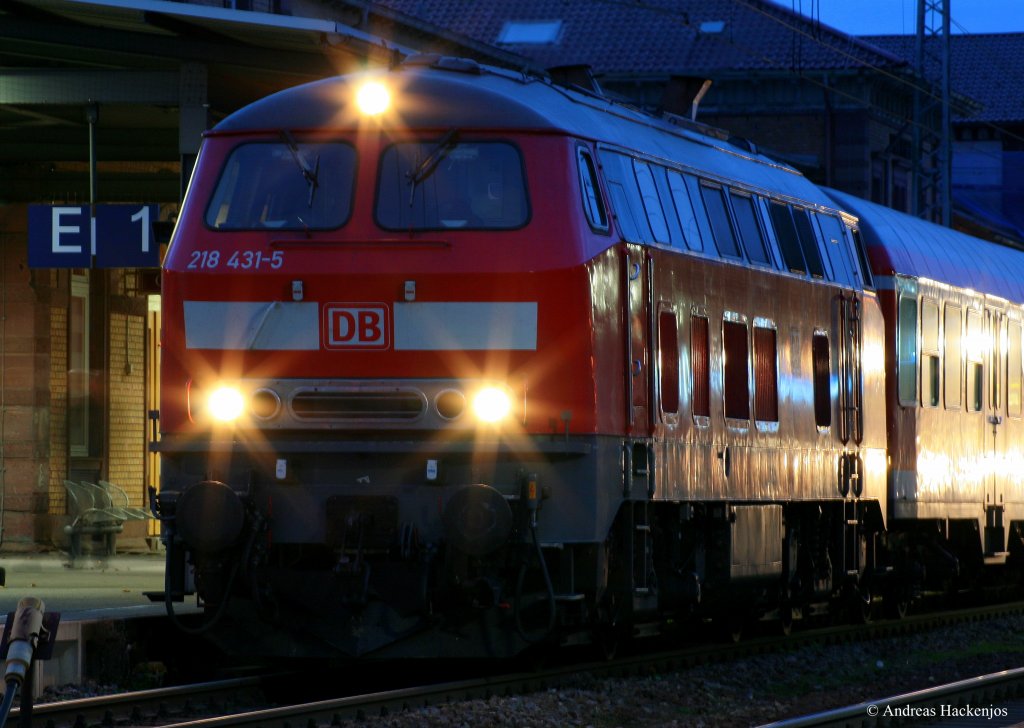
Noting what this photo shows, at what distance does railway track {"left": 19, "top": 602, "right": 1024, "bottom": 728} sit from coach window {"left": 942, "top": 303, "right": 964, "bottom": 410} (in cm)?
509

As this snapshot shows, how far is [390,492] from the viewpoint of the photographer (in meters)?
11.1

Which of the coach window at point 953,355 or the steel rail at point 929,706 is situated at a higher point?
the coach window at point 953,355

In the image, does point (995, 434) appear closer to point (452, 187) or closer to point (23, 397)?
point (452, 187)

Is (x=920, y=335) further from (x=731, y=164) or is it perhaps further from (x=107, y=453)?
(x=107, y=453)

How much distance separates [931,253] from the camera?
1855cm

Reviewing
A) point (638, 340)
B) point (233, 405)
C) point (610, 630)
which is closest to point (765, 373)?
point (610, 630)

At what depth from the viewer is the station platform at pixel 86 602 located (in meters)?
12.3

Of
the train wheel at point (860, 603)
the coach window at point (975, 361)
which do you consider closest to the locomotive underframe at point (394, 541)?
the train wheel at point (860, 603)

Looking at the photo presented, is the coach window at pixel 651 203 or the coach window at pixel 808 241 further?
the coach window at pixel 808 241

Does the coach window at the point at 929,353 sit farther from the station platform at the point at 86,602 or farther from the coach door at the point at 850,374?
the station platform at the point at 86,602

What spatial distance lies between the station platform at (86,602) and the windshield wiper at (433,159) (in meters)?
3.18

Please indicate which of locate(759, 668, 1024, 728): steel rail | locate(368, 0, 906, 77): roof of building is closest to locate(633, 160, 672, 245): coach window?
locate(759, 668, 1024, 728): steel rail

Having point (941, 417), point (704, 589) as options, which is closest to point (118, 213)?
point (704, 589)

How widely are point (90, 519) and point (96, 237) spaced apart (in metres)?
6.48
